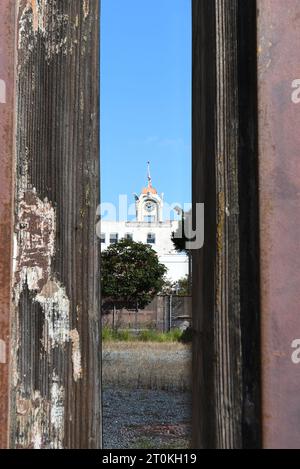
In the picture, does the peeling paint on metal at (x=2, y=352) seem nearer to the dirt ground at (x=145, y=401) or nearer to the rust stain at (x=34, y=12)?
the rust stain at (x=34, y=12)

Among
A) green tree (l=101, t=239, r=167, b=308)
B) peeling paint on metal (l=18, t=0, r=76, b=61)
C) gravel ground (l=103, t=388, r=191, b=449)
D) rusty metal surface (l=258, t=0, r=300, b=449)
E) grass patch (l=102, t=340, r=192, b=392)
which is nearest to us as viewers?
rusty metal surface (l=258, t=0, r=300, b=449)

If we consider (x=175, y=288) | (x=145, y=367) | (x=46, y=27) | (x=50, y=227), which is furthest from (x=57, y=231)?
(x=175, y=288)

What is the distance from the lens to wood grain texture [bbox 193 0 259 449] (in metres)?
0.84

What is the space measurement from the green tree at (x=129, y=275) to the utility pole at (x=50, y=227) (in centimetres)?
3034

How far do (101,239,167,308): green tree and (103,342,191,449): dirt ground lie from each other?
14.3 meters

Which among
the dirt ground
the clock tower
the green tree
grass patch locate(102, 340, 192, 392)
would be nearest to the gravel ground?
the dirt ground

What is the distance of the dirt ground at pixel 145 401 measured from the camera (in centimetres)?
704

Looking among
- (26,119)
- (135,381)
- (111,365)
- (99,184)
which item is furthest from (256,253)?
(111,365)

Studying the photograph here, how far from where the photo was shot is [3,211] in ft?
2.82

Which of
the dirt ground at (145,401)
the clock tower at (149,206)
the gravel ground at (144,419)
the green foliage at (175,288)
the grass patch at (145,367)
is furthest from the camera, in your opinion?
the clock tower at (149,206)

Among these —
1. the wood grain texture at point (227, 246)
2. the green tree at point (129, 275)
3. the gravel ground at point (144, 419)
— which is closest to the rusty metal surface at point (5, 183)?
the wood grain texture at point (227, 246)

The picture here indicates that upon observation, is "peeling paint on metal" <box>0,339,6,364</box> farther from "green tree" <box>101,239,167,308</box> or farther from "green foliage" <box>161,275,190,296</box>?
"green foliage" <box>161,275,190,296</box>

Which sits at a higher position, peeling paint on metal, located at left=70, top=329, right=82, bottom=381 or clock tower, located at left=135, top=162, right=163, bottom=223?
clock tower, located at left=135, top=162, right=163, bottom=223
